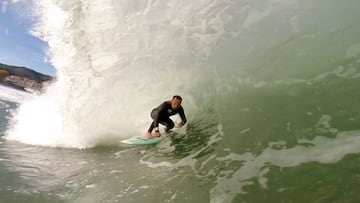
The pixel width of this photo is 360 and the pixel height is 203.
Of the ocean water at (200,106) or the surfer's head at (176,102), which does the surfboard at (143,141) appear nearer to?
the ocean water at (200,106)

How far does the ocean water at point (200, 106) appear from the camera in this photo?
5.70 m

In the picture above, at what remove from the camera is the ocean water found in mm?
5695

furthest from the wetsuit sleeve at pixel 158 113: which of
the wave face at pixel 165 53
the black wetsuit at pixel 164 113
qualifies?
the wave face at pixel 165 53

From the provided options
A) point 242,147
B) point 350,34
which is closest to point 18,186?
point 242,147

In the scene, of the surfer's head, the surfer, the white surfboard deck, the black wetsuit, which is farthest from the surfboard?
the surfer's head

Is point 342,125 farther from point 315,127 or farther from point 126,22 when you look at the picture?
point 126,22

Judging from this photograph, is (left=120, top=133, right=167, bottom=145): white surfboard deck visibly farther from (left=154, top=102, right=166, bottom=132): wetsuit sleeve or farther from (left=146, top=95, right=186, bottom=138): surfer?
(left=154, top=102, right=166, bottom=132): wetsuit sleeve

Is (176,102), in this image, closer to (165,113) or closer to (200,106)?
(165,113)

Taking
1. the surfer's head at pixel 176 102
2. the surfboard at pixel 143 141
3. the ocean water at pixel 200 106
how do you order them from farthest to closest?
the surfboard at pixel 143 141, the surfer's head at pixel 176 102, the ocean water at pixel 200 106

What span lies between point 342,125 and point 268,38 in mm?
4206

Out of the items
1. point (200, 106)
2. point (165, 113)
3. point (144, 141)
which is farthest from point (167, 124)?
point (200, 106)

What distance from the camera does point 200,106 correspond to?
402 inches

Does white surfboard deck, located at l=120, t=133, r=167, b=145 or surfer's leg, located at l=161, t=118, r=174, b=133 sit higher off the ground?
surfer's leg, located at l=161, t=118, r=174, b=133

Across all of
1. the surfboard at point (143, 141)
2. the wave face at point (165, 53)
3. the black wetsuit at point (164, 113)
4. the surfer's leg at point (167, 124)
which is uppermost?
the wave face at point (165, 53)
